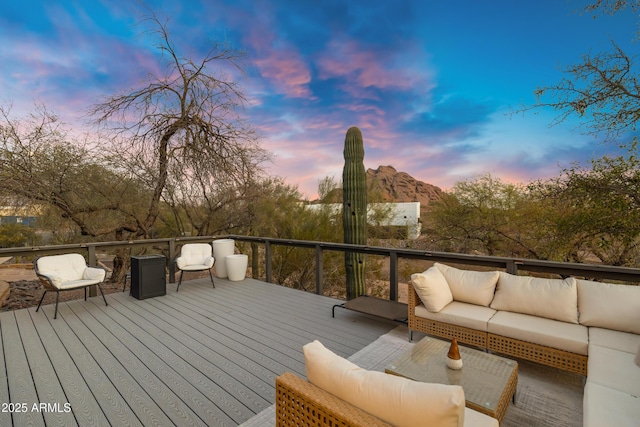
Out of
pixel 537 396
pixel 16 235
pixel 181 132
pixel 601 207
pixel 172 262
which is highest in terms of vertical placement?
pixel 181 132

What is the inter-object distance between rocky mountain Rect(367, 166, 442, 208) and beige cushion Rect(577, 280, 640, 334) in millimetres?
6407

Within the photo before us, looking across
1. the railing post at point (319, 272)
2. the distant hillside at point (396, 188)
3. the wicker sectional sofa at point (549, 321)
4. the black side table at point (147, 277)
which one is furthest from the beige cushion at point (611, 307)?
the distant hillside at point (396, 188)

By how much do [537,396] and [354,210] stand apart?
3.43 metres

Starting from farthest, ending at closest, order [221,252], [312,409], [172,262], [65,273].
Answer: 1. [221,252]
2. [172,262]
3. [65,273]
4. [312,409]

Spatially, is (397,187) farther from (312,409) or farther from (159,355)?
(312,409)

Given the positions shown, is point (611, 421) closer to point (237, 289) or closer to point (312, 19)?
point (237, 289)

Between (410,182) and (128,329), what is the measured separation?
879 centimetres

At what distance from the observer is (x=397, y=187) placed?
1002cm

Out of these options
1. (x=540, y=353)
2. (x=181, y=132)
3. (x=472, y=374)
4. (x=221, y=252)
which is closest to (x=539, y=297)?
(x=540, y=353)

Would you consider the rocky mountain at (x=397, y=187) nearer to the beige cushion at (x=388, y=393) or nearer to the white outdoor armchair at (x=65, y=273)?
the white outdoor armchair at (x=65, y=273)

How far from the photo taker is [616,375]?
1.81 m

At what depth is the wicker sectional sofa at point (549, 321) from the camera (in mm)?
1825

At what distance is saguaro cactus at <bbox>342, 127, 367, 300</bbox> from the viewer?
16.6 ft

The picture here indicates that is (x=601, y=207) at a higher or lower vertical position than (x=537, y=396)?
higher
